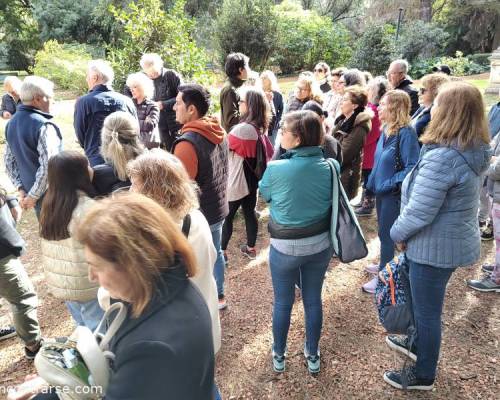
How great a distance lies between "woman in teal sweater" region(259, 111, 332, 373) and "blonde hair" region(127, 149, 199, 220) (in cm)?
61

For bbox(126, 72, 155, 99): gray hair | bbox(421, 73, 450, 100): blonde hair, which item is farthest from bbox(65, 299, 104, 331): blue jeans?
bbox(421, 73, 450, 100): blonde hair

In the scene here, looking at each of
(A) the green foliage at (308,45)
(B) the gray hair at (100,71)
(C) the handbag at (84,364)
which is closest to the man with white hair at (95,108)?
(B) the gray hair at (100,71)

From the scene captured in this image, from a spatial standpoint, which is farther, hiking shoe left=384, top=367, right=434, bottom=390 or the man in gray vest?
the man in gray vest

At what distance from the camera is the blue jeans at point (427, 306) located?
92.7 inches

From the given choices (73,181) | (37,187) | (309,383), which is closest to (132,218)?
(73,181)

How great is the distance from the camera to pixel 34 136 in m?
3.46

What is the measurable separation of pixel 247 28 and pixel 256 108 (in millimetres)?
11078

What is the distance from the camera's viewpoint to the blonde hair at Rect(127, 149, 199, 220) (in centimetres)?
199

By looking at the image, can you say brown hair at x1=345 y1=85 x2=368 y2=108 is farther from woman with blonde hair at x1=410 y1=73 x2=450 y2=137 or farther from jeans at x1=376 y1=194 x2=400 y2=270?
jeans at x1=376 y1=194 x2=400 y2=270

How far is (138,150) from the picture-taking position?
9.68ft

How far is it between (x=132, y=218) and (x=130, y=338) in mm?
371

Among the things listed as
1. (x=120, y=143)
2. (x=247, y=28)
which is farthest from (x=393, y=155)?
(x=247, y=28)

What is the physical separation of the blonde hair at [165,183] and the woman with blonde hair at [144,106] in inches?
119

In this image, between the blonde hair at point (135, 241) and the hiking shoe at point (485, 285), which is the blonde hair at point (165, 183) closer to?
the blonde hair at point (135, 241)
